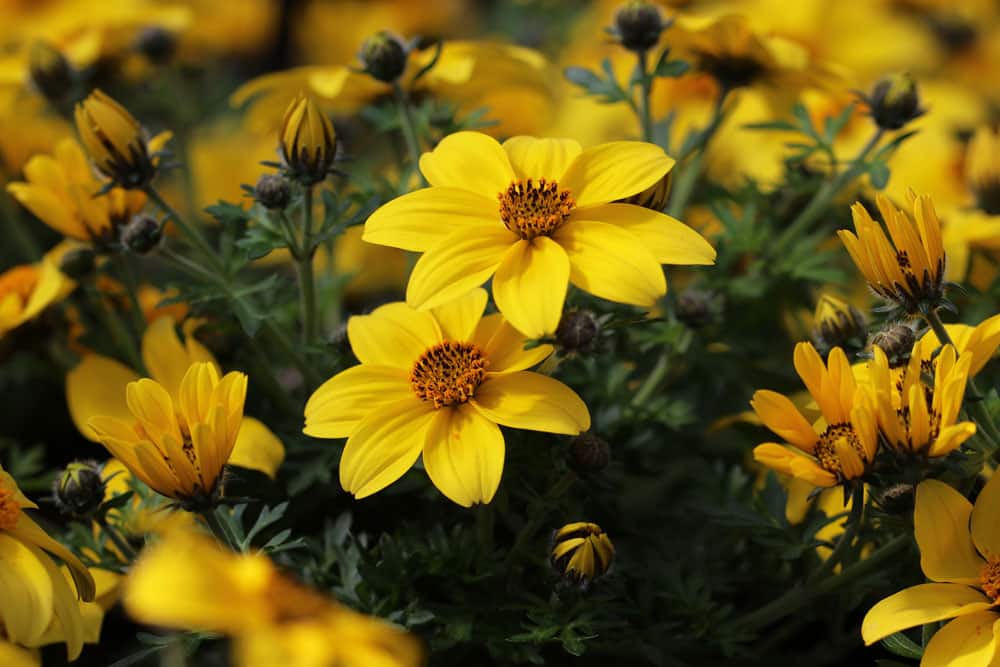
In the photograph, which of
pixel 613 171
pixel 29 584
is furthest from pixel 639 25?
pixel 29 584

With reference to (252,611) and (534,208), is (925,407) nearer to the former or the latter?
(534,208)

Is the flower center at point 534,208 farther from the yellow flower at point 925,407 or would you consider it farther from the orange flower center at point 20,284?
the orange flower center at point 20,284

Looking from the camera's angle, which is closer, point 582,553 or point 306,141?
point 582,553

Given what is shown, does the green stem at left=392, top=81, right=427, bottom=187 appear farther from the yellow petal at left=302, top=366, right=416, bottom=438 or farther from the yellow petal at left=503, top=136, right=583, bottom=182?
the yellow petal at left=302, top=366, right=416, bottom=438

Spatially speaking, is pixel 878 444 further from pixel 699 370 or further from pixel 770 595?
pixel 699 370

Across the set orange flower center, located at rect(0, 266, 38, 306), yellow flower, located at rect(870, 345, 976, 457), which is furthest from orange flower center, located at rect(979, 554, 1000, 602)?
orange flower center, located at rect(0, 266, 38, 306)

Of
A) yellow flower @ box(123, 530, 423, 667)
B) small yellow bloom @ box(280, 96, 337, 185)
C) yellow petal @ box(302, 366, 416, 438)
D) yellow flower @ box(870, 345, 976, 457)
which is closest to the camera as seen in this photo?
yellow flower @ box(123, 530, 423, 667)

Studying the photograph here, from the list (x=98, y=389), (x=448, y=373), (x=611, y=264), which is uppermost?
(x=611, y=264)

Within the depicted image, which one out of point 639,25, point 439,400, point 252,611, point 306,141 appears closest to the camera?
point 252,611
